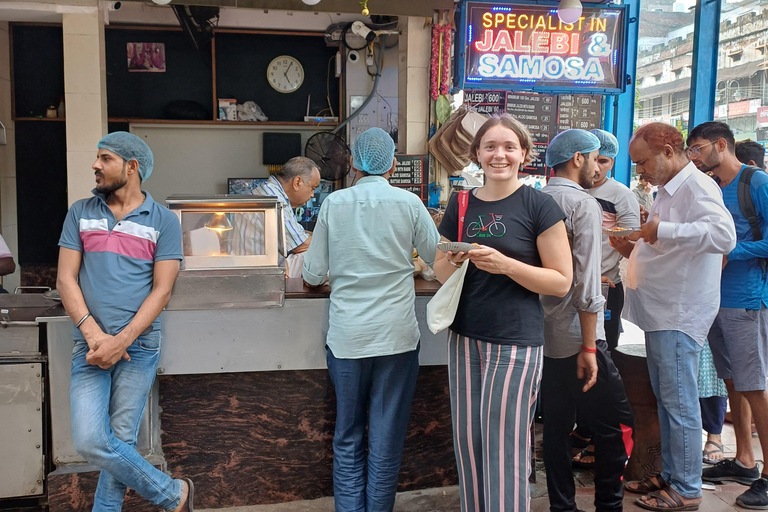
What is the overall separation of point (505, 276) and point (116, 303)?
58.1 inches

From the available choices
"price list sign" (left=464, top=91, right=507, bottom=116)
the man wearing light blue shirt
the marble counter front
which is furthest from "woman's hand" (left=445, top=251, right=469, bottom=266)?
"price list sign" (left=464, top=91, right=507, bottom=116)

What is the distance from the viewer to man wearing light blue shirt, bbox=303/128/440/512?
8.43 ft

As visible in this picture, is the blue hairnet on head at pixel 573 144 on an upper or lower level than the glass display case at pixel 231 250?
upper

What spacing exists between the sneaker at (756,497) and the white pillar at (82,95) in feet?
16.9

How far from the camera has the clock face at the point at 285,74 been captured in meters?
7.57

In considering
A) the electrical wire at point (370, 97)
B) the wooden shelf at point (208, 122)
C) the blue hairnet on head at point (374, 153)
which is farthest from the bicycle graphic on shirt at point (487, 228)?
the wooden shelf at point (208, 122)

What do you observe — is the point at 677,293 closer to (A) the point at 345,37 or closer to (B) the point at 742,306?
(B) the point at 742,306

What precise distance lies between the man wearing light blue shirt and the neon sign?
2995mm

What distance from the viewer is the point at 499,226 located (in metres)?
2.22

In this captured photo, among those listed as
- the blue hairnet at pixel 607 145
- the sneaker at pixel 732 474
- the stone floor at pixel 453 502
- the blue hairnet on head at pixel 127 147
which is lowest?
the stone floor at pixel 453 502

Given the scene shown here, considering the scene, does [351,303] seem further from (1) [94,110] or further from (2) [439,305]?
(1) [94,110]

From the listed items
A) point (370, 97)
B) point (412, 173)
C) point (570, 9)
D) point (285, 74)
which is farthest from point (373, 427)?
point (285, 74)

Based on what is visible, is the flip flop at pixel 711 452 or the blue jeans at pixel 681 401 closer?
the blue jeans at pixel 681 401

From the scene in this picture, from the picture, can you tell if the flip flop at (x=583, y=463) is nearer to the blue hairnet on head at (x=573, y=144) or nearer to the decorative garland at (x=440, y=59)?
the blue hairnet on head at (x=573, y=144)
